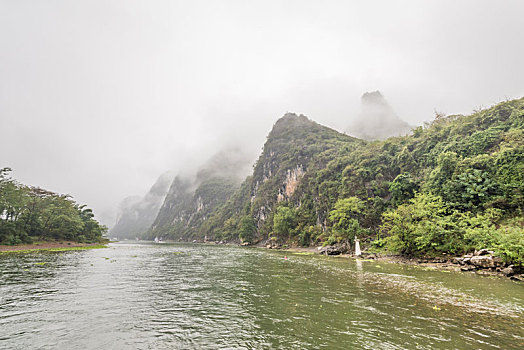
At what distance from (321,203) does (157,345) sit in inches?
3059

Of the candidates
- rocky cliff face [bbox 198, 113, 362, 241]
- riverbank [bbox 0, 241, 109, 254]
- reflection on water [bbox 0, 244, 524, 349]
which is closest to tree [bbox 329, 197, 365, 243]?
rocky cliff face [bbox 198, 113, 362, 241]

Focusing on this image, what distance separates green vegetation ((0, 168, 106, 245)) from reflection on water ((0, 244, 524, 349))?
54.4 meters

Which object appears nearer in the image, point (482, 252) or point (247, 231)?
point (482, 252)

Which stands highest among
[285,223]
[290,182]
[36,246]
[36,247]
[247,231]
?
[290,182]

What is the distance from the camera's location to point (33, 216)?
6112 centimetres

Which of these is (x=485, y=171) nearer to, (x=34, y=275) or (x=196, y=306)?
(x=196, y=306)

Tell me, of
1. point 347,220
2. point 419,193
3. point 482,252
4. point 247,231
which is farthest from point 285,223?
point 482,252

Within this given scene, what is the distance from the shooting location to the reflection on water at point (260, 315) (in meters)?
8.22

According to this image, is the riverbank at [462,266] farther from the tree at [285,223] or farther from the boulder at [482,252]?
the tree at [285,223]

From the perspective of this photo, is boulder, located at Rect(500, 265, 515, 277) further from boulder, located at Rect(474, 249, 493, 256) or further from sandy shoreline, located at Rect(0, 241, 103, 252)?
sandy shoreline, located at Rect(0, 241, 103, 252)

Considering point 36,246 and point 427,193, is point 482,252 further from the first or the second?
point 36,246

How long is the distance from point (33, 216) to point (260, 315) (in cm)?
7933

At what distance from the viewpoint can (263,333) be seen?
29.3 feet

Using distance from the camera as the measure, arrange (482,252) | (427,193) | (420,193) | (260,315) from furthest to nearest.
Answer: (420,193)
(427,193)
(482,252)
(260,315)
